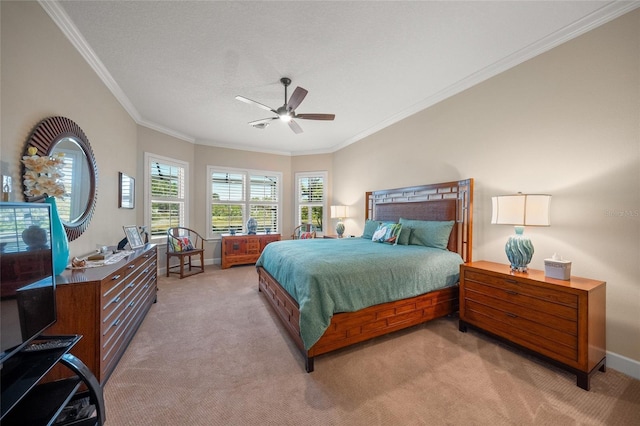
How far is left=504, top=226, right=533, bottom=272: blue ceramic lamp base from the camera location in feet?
7.29

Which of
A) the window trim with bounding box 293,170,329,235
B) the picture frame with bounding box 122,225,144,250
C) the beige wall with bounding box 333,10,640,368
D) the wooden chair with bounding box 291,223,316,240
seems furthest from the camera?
the window trim with bounding box 293,170,329,235

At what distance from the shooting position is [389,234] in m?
3.58

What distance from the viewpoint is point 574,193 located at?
2201mm

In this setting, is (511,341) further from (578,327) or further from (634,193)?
(634,193)

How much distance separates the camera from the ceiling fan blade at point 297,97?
2.56 metres

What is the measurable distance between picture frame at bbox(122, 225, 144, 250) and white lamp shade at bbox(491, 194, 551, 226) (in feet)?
13.7

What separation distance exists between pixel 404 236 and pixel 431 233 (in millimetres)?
365

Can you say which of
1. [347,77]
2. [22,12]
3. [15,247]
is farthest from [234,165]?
[15,247]

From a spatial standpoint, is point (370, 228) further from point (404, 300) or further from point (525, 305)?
point (525, 305)

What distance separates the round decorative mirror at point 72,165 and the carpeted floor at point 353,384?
1335 millimetres

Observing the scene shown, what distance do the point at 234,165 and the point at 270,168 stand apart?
89 centimetres

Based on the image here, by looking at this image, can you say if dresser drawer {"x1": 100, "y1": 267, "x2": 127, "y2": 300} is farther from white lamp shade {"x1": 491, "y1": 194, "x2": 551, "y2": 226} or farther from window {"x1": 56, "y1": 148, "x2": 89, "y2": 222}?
white lamp shade {"x1": 491, "y1": 194, "x2": 551, "y2": 226}

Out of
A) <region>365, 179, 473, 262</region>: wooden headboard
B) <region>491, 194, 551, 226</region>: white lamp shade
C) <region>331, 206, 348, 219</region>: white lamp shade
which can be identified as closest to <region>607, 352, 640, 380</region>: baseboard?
<region>491, 194, 551, 226</region>: white lamp shade

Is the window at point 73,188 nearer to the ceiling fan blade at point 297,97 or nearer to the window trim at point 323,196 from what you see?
the ceiling fan blade at point 297,97
